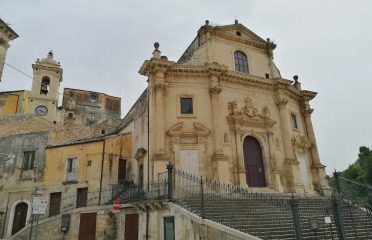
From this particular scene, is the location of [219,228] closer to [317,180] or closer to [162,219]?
[162,219]

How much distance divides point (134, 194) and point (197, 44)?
11626 mm

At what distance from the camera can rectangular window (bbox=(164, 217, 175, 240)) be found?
41.5 ft

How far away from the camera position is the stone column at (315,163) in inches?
856

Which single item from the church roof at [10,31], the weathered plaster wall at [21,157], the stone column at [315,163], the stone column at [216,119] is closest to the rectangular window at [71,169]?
the weathered plaster wall at [21,157]

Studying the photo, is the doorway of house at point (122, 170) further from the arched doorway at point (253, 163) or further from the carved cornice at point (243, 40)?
the carved cornice at point (243, 40)

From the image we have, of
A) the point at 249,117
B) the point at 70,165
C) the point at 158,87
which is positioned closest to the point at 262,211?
the point at 249,117

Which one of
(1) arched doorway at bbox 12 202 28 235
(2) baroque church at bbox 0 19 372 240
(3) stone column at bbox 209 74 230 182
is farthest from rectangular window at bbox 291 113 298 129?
(1) arched doorway at bbox 12 202 28 235

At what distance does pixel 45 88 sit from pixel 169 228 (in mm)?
30570

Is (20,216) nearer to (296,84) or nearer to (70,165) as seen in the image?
(70,165)

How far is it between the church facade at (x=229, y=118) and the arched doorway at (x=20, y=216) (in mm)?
9464

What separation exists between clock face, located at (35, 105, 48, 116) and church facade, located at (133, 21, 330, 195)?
858 inches

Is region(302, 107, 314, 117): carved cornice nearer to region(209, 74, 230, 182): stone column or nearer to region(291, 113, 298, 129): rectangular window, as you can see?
region(291, 113, 298, 129): rectangular window

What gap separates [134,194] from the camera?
16.3 meters

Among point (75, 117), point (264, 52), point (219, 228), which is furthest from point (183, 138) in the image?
point (75, 117)
